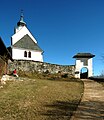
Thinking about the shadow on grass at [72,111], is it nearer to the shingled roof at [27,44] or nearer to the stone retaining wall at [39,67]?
the stone retaining wall at [39,67]

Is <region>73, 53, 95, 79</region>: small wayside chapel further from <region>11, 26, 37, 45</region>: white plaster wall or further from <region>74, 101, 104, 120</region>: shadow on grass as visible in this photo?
<region>74, 101, 104, 120</region>: shadow on grass

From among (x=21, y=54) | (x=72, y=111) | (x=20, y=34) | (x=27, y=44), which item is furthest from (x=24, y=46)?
(x=72, y=111)

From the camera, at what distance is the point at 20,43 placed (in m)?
44.1

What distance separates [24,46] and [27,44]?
1.30 m

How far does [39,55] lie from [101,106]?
35.3m

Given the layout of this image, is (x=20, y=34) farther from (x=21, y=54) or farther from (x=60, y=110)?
(x=60, y=110)

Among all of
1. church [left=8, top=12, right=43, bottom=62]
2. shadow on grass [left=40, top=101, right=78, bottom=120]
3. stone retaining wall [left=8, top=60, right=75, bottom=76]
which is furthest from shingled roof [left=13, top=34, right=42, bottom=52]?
shadow on grass [left=40, top=101, right=78, bottom=120]

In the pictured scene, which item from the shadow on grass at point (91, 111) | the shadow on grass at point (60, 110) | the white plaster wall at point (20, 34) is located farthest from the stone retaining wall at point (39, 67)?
the shadow on grass at point (91, 111)

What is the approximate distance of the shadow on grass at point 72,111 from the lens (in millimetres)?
8365

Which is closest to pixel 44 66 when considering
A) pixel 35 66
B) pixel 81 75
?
pixel 35 66

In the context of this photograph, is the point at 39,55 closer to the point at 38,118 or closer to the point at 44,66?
the point at 44,66

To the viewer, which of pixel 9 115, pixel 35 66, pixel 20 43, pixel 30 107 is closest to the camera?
pixel 9 115

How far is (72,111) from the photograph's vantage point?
938 cm

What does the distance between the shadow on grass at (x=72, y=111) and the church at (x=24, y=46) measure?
105ft
